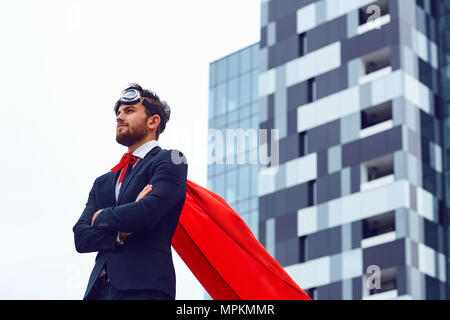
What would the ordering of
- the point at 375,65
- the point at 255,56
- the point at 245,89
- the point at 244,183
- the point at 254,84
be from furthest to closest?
the point at 245,89 → the point at 255,56 → the point at 254,84 → the point at 244,183 → the point at 375,65

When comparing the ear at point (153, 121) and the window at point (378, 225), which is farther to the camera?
the window at point (378, 225)

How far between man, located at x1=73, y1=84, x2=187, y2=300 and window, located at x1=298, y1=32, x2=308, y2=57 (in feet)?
223

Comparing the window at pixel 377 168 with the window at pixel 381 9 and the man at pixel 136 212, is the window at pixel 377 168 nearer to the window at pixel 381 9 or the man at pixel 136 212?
the window at pixel 381 9

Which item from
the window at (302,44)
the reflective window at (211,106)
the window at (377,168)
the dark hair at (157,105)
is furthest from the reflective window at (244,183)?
the dark hair at (157,105)

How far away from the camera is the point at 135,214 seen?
9562mm

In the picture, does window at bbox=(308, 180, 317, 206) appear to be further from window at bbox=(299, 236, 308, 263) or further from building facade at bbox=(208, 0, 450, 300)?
window at bbox=(299, 236, 308, 263)

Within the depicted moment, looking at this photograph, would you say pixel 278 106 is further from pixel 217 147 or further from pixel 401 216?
pixel 217 147

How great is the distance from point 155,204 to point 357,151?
2486 inches

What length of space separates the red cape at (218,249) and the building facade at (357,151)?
5644cm

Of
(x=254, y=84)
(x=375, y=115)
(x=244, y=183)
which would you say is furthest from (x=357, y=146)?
(x=254, y=84)

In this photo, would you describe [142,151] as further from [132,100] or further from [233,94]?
[233,94]

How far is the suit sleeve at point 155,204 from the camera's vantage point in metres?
9.56
